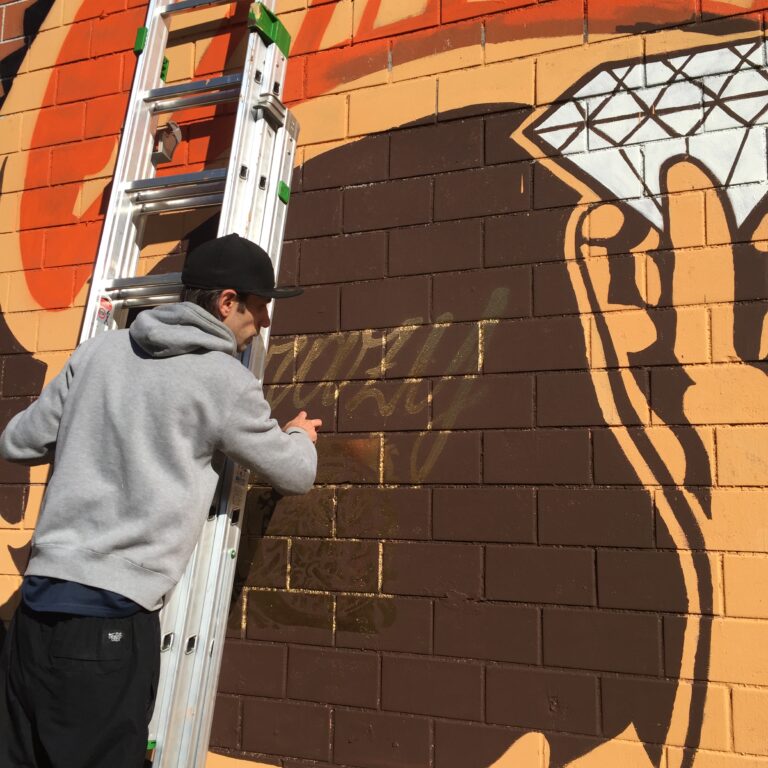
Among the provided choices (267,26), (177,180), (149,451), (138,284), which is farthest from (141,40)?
(149,451)

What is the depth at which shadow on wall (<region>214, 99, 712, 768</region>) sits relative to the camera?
2854 mm

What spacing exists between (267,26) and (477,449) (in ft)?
5.65

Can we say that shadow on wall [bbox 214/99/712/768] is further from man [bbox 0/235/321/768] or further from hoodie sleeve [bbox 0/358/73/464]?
hoodie sleeve [bbox 0/358/73/464]

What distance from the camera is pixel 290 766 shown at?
10.5 feet

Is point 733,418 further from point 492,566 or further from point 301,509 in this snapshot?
point 301,509

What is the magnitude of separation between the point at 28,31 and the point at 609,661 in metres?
3.80

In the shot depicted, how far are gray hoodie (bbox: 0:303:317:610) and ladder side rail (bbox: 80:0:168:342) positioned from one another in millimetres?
744

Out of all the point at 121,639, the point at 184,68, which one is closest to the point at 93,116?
the point at 184,68

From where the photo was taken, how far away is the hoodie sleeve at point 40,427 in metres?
2.52

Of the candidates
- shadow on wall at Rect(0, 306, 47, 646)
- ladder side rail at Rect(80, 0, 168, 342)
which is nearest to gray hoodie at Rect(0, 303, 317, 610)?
ladder side rail at Rect(80, 0, 168, 342)

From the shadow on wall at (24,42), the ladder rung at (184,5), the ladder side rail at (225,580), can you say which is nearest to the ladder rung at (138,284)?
the ladder side rail at (225,580)

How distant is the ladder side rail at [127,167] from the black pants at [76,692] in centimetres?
113

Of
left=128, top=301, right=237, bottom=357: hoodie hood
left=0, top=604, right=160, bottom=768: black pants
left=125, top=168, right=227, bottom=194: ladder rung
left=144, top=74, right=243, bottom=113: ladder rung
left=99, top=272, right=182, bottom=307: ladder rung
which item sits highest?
left=144, top=74, right=243, bottom=113: ladder rung

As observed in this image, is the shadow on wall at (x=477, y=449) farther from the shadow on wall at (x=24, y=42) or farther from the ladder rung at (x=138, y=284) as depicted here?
the shadow on wall at (x=24, y=42)
